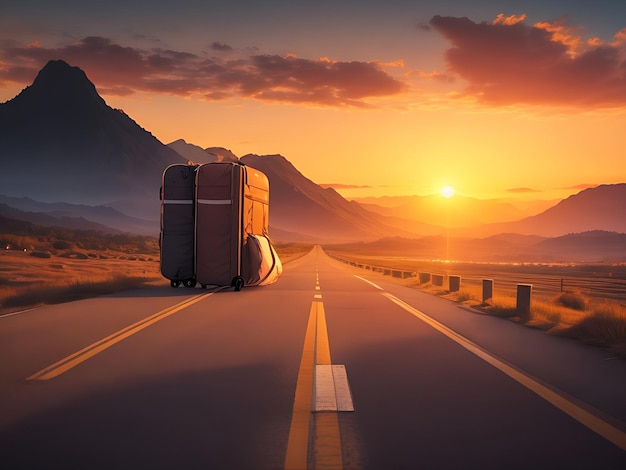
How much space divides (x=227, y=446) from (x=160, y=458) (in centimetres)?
53

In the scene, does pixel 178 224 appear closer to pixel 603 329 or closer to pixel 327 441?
pixel 603 329

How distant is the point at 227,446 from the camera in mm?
5070

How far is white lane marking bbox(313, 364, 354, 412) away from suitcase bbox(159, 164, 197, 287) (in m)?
12.9

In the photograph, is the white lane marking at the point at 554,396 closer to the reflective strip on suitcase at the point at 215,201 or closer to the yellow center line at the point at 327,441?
the yellow center line at the point at 327,441

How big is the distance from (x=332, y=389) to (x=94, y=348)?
417 centimetres

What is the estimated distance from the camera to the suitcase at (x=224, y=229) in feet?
65.8

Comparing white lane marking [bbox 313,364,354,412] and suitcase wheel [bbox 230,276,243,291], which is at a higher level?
suitcase wheel [bbox 230,276,243,291]

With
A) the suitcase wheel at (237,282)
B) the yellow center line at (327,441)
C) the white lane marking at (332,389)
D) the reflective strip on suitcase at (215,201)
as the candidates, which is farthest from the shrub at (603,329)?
the reflective strip on suitcase at (215,201)

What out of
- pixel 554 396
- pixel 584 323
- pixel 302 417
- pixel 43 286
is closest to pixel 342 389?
pixel 302 417

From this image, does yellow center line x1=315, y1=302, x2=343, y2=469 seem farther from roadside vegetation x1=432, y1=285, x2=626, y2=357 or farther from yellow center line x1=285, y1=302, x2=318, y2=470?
roadside vegetation x1=432, y1=285, x2=626, y2=357

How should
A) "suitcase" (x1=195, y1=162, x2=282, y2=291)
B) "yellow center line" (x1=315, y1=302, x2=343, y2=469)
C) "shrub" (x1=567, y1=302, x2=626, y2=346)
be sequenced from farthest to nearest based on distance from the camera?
"suitcase" (x1=195, y1=162, x2=282, y2=291) < "shrub" (x1=567, y1=302, x2=626, y2=346) < "yellow center line" (x1=315, y1=302, x2=343, y2=469)

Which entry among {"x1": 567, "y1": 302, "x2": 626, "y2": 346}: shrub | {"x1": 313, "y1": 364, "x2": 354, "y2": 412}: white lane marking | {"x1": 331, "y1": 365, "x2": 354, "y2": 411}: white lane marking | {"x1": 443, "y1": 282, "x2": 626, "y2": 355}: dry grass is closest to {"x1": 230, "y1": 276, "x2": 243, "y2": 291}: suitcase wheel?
{"x1": 443, "y1": 282, "x2": 626, "y2": 355}: dry grass

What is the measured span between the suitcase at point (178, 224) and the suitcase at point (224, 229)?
526 mm

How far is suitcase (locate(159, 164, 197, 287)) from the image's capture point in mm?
20609
